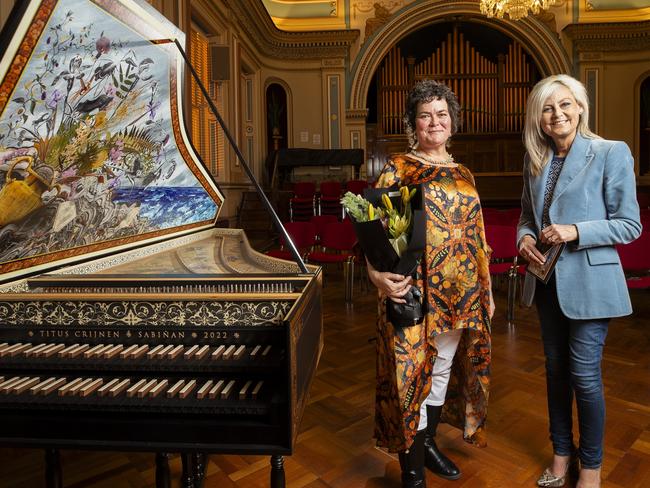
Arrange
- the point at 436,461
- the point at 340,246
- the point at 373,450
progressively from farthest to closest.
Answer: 1. the point at 340,246
2. the point at 373,450
3. the point at 436,461

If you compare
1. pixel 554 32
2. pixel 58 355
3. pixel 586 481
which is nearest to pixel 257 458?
pixel 58 355

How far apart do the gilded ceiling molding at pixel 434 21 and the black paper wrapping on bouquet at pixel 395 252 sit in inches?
400

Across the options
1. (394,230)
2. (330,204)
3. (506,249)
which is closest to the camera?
(394,230)

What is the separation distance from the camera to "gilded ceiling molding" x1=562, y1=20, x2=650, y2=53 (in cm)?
1043

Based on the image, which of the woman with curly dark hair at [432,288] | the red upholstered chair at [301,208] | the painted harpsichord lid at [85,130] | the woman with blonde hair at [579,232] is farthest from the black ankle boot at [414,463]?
the red upholstered chair at [301,208]

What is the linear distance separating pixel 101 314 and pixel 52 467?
0.55 m

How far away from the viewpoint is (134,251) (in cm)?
238

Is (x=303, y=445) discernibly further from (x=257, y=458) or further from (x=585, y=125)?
(x=585, y=125)

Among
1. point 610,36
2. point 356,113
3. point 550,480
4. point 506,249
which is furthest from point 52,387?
point 610,36

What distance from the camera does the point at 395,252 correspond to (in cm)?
149

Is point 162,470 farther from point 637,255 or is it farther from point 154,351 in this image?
point 637,255

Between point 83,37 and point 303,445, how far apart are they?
71.8 inches

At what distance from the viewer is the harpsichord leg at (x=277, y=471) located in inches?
52.5

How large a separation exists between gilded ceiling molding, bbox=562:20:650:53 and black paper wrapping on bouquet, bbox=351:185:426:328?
11.2 meters
